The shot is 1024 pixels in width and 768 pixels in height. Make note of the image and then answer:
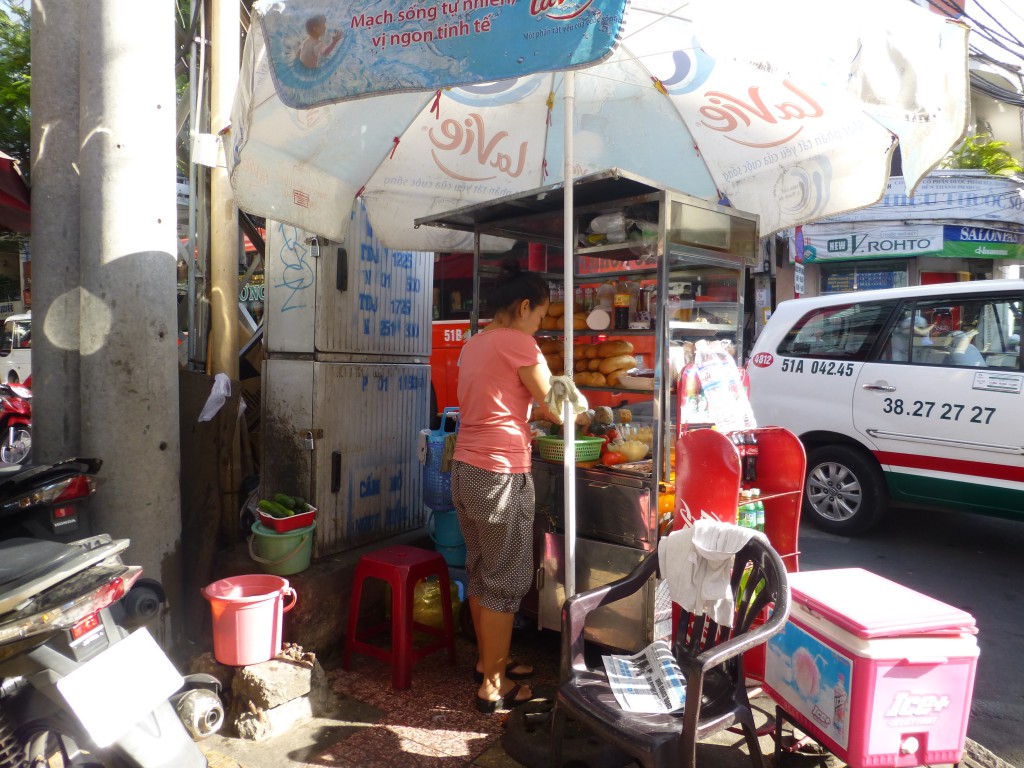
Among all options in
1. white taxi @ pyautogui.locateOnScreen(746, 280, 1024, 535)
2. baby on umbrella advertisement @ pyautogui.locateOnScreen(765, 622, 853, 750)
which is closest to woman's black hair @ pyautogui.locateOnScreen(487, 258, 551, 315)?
baby on umbrella advertisement @ pyautogui.locateOnScreen(765, 622, 853, 750)

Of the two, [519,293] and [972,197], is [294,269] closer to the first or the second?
[519,293]

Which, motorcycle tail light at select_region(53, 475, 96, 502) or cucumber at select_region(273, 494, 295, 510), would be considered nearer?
motorcycle tail light at select_region(53, 475, 96, 502)

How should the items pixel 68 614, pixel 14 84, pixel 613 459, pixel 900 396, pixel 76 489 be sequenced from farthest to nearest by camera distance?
pixel 14 84 → pixel 900 396 → pixel 613 459 → pixel 76 489 → pixel 68 614

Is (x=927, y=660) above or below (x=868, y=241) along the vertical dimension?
below

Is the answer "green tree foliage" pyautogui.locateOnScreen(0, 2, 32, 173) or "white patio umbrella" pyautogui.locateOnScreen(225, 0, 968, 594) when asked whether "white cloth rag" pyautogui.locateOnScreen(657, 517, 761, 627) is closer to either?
"white patio umbrella" pyautogui.locateOnScreen(225, 0, 968, 594)

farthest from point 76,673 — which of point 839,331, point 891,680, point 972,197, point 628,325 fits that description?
point 972,197

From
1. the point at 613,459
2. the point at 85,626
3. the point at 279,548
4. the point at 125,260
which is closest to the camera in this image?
the point at 85,626

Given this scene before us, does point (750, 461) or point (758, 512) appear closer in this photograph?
point (758, 512)

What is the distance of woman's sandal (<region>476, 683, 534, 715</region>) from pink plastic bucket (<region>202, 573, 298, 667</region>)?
0.92 m

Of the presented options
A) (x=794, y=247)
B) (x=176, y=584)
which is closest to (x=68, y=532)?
(x=176, y=584)

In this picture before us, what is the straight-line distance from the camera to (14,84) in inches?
321

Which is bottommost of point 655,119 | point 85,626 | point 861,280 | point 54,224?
point 85,626

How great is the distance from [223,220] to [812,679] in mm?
4558

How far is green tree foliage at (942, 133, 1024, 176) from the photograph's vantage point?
41.8 feet
